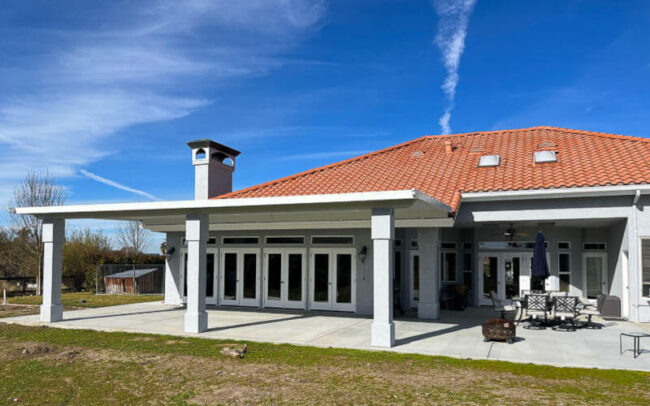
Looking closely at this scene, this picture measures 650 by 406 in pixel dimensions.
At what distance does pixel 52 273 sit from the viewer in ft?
44.4

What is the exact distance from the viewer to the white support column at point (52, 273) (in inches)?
527

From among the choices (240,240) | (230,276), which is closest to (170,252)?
(230,276)

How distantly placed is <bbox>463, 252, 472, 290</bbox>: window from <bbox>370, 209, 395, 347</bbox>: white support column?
8814 mm

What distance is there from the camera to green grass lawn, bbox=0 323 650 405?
261 inches

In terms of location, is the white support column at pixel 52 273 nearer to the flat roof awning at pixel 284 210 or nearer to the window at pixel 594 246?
the flat roof awning at pixel 284 210

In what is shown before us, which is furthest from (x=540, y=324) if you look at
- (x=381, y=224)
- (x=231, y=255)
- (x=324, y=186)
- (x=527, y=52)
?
(x=231, y=255)

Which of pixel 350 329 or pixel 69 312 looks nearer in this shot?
pixel 350 329

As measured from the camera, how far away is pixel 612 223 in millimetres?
15000

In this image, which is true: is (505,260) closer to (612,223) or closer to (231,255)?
(612,223)

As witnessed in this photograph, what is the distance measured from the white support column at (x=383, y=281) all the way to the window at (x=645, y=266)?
7860 millimetres

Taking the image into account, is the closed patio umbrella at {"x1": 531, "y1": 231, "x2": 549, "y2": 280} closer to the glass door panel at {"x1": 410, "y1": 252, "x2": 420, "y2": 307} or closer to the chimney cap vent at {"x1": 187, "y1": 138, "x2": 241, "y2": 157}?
the glass door panel at {"x1": 410, "y1": 252, "x2": 420, "y2": 307}

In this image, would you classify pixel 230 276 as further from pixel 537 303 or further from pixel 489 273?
pixel 537 303

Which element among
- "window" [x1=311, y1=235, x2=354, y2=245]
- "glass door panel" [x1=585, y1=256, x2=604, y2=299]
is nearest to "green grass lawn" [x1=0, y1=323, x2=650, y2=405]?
"window" [x1=311, y1=235, x2=354, y2=245]

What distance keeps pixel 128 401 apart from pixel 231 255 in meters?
10.8
